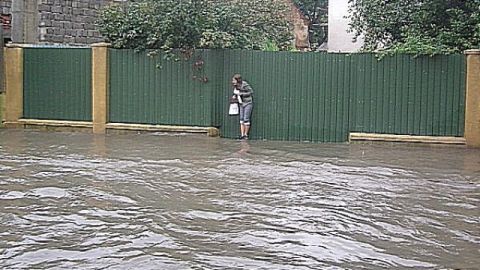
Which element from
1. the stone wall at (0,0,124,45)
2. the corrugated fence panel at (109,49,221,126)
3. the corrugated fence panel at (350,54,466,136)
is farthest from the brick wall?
the corrugated fence panel at (350,54,466,136)

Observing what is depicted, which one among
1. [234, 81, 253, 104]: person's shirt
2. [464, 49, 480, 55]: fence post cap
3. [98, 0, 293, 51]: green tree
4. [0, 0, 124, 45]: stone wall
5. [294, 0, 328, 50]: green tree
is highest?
[294, 0, 328, 50]: green tree

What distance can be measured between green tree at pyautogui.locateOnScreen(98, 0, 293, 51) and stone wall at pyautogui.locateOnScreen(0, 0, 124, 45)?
5.06 metres

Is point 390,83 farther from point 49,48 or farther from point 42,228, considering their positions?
point 42,228

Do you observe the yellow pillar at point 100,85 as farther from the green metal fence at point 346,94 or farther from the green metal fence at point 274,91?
the green metal fence at point 346,94

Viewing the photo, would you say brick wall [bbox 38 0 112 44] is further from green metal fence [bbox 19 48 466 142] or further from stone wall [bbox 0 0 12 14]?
green metal fence [bbox 19 48 466 142]

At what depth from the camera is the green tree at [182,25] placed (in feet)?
52.5

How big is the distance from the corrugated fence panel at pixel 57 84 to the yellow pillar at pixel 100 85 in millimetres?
187

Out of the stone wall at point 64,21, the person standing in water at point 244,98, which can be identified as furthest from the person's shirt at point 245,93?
the stone wall at point 64,21

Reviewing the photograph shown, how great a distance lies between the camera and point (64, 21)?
23.2 metres

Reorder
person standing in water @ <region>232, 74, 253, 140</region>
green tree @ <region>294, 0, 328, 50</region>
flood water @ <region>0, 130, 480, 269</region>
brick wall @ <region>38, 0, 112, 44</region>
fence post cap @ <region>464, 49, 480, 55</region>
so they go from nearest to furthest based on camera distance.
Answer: flood water @ <region>0, 130, 480, 269</region> < fence post cap @ <region>464, 49, 480, 55</region> < person standing in water @ <region>232, 74, 253, 140</region> < brick wall @ <region>38, 0, 112, 44</region> < green tree @ <region>294, 0, 328, 50</region>

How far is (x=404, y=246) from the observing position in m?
6.70

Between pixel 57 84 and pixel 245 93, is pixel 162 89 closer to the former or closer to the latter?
pixel 245 93

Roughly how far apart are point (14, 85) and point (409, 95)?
9016 mm

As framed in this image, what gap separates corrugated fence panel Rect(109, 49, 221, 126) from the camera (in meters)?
16.0
